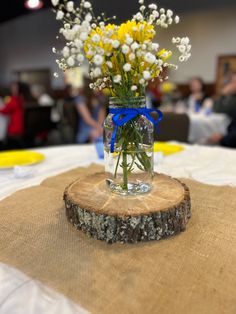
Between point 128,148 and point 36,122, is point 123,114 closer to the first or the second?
point 128,148

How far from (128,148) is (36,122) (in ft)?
12.0

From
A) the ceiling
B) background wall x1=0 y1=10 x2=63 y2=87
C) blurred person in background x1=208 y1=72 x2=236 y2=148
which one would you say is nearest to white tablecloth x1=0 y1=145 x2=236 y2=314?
blurred person in background x1=208 y1=72 x2=236 y2=148

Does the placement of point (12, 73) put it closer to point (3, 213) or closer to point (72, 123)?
point (72, 123)

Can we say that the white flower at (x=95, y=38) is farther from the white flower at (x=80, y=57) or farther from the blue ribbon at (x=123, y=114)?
the blue ribbon at (x=123, y=114)

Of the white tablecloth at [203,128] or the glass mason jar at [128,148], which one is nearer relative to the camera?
the glass mason jar at [128,148]

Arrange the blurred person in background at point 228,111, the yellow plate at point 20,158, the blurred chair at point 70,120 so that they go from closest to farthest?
the yellow plate at point 20,158, the blurred person in background at point 228,111, the blurred chair at point 70,120

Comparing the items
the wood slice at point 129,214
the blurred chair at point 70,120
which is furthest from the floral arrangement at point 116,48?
the blurred chair at point 70,120

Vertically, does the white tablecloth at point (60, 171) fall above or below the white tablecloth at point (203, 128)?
above

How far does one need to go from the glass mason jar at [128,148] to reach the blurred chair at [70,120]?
9.97 ft

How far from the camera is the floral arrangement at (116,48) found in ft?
2.06

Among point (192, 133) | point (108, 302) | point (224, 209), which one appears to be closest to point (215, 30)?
point (192, 133)

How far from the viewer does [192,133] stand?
3.21m

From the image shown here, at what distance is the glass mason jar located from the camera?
754mm

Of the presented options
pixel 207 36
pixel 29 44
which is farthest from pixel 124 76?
pixel 29 44
